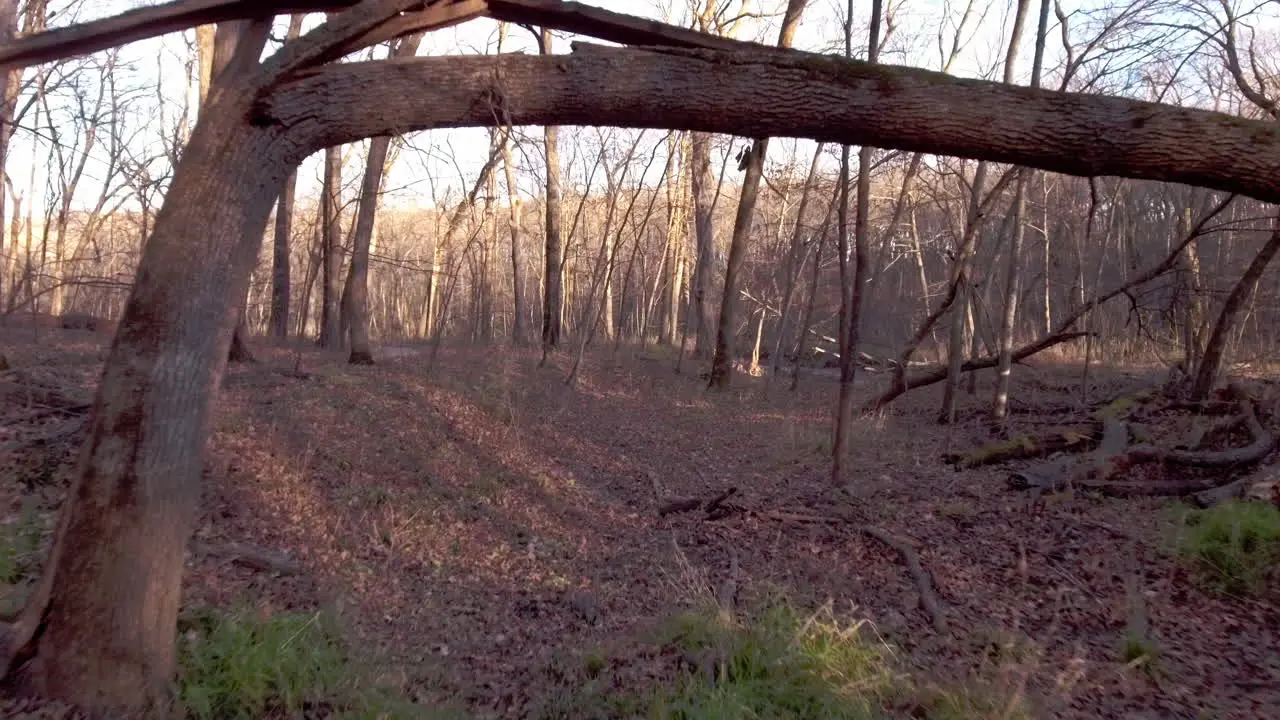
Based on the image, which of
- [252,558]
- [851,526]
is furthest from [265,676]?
[851,526]

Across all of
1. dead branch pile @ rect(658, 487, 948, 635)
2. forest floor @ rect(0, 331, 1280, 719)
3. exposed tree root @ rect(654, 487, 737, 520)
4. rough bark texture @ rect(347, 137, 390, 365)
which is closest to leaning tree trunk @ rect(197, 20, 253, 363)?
forest floor @ rect(0, 331, 1280, 719)

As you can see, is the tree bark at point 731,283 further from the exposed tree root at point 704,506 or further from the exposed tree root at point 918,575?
the exposed tree root at point 918,575

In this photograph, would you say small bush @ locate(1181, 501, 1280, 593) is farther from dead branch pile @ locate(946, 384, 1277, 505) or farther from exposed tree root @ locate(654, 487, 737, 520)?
exposed tree root @ locate(654, 487, 737, 520)

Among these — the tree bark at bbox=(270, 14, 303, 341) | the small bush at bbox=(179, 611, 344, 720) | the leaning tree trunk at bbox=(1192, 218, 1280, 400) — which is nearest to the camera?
the small bush at bbox=(179, 611, 344, 720)

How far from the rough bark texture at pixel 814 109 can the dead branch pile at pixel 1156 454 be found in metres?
4.01

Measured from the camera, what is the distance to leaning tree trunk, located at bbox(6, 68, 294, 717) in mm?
3715

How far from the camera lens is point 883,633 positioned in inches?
210

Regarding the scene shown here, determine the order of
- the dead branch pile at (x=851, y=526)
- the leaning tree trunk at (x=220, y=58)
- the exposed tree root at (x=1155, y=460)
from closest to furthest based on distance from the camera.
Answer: the dead branch pile at (x=851, y=526)
the exposed tree root at (x=1155, y=460)
the leaning tree trunk at (x=220, y=58)

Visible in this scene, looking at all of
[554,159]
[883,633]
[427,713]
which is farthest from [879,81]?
[554,159]

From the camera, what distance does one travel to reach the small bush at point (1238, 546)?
602 cm

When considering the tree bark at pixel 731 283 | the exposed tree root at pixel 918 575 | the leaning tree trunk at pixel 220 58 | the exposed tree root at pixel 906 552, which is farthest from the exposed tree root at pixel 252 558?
the tree bark at pixel 731 283

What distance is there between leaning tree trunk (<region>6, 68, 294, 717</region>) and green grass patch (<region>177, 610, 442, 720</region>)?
224mm

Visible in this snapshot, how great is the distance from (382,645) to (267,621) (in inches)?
32.8

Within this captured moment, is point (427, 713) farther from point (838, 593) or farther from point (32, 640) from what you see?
point (838, 593)
